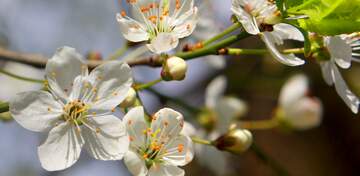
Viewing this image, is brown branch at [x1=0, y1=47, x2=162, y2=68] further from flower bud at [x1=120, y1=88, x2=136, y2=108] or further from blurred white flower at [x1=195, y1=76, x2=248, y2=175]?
blurred white flower at [x1=195, y1=76, x2=248, y2=175]

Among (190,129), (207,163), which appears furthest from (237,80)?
(190,129)

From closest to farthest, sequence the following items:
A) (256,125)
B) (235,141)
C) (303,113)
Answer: (235,141) < (303,113) < (256,125)

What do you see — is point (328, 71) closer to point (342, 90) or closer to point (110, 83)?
point (342, 90)

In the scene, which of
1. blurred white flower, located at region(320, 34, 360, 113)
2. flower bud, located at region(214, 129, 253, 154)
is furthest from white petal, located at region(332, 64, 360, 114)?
flower bud, located at region(214, 129, 253, 154)

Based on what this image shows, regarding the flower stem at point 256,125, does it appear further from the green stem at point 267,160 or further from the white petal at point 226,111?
the green stem at point 267,160

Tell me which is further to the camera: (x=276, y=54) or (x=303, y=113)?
(x=303, y=113)

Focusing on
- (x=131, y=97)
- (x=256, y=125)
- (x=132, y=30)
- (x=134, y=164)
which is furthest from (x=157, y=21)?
(x=256, y=125)

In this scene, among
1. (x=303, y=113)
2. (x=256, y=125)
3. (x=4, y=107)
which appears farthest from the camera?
(x=256, y=125)
